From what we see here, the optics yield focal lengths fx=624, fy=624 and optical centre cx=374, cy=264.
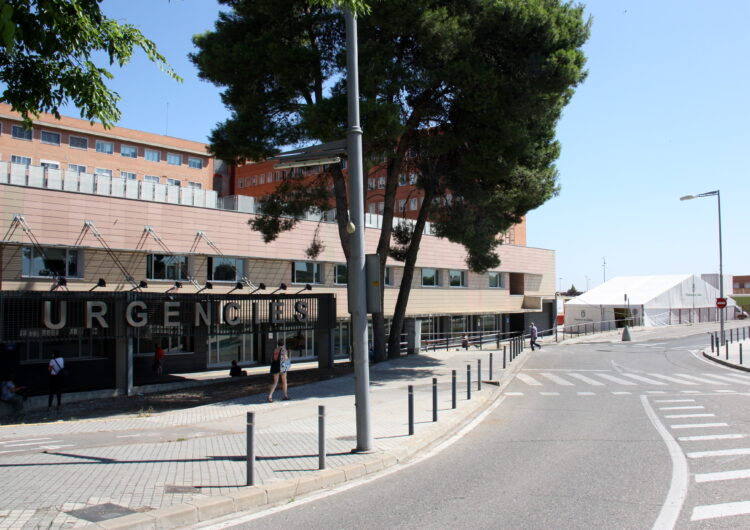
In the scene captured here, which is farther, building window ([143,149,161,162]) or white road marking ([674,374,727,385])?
building window ([143,149,161,162])

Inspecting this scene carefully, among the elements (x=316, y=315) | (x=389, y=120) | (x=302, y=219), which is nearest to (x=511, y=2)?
(x=389, y=120)

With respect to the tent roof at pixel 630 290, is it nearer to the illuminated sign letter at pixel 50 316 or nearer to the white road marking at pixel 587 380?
the white road marking at pixel 587 380

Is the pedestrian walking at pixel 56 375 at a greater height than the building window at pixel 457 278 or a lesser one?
lesser

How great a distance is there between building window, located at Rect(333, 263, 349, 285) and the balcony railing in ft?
27.9

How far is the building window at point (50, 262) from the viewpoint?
79.5 ft

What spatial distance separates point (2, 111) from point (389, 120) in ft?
96.9

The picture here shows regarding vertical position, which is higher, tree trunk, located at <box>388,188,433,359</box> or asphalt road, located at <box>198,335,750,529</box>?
tree trunk, located at <box>388,188,433,359</box>

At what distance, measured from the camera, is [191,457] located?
9.15 m

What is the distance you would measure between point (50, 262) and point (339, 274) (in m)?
16.0

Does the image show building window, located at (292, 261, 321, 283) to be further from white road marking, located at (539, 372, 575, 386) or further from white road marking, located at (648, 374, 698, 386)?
white road marking, located at (648, 374, 698, 386)

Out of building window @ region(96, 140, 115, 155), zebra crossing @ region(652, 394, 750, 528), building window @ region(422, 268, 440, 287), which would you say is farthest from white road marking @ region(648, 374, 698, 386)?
building window @ region(96, 140, 115, 155)

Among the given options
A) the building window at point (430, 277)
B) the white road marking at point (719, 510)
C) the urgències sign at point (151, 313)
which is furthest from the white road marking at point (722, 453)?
the building window at point (430, 277)

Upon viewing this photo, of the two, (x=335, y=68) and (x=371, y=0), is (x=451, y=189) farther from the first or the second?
(x=371, y=0)

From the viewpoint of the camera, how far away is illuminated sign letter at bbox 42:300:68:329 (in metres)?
19.3
